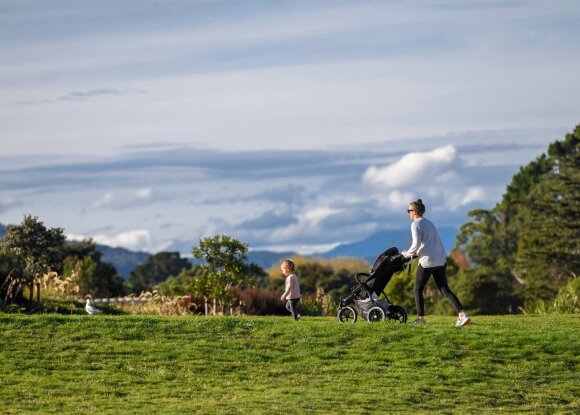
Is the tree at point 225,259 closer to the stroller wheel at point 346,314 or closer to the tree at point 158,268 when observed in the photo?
the stroller wheel at point 346,314

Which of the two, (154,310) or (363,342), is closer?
(363,342)

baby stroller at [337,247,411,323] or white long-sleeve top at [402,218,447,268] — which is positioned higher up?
white long-sleeve top at [402,218,447,268]

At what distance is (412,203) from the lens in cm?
2050

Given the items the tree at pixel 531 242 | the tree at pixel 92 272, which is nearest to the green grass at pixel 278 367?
the tree at pixel 92 272

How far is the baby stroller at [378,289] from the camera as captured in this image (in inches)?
820

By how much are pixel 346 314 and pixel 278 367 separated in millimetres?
4411

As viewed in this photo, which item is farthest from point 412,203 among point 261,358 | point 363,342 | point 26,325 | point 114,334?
point 26,325

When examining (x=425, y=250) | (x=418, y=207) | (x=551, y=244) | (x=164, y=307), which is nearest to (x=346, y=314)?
(x=425, y=250)

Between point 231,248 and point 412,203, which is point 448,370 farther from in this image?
point 231,248

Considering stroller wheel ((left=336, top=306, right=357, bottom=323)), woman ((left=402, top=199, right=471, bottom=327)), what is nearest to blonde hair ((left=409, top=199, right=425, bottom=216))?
woman ((left=402, top=199, right=471, bottom=327))

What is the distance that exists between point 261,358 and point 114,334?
10.3ft

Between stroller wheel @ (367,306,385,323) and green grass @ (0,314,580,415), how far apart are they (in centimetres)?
82

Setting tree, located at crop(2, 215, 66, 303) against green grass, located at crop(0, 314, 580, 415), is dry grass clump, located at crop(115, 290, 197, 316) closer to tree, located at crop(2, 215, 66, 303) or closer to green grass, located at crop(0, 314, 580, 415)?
tree, located at crop(2, 215, 66, 303)

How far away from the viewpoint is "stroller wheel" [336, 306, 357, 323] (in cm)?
2189
